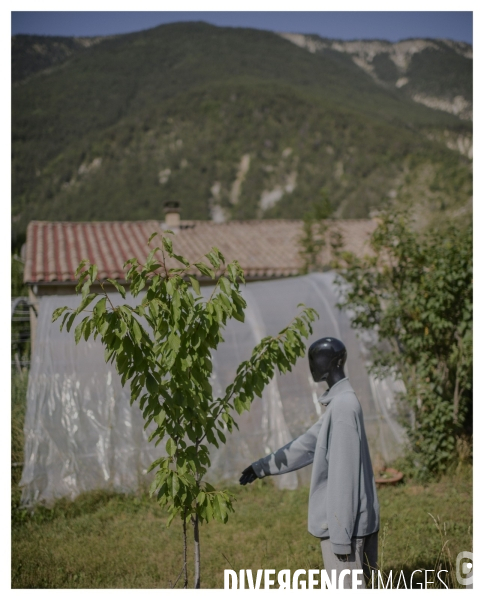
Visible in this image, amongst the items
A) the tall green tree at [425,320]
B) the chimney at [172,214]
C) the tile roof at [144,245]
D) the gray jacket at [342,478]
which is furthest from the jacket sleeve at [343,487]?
the chimney at [172,214]

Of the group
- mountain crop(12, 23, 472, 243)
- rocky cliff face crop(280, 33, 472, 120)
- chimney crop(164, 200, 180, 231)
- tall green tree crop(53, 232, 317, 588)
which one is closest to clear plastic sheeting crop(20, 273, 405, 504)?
tall green tree crop(53, 232, 317, 588)

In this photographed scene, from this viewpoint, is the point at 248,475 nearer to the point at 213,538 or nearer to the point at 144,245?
the point at 213,538

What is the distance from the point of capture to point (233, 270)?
2400 millimetres

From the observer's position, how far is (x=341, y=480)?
2.36 meters

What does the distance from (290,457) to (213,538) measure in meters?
2.43

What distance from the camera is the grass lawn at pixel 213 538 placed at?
4098 millimetres

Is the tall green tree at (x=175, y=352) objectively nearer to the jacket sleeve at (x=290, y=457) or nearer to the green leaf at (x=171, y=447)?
the green leaf at (x=171, y=447)

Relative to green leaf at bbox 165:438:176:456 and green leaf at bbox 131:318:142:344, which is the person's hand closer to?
green leaf at bbox 165:438:176:456

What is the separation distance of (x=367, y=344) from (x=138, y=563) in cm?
367

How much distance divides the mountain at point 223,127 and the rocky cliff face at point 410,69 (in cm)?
15

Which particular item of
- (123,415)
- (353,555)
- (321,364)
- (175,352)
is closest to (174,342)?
(175,352)

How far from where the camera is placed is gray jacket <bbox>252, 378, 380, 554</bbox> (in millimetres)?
2354
